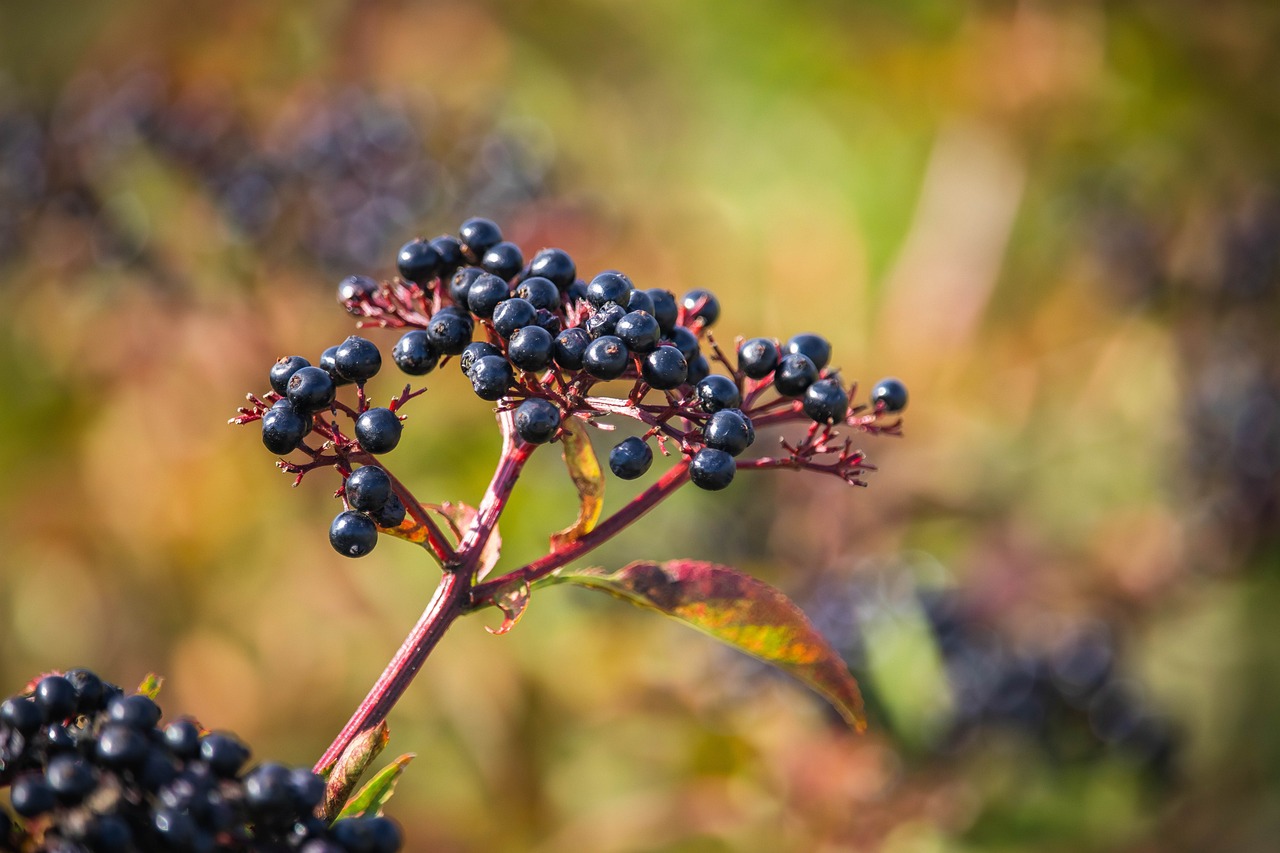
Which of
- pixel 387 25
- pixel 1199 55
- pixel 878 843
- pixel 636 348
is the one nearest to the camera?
pixel 636 348

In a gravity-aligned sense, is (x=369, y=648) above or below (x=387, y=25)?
below

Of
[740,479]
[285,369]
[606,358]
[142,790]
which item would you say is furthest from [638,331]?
[740,479]

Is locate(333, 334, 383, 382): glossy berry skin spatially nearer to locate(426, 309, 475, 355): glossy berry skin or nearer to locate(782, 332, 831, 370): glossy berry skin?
locate(426, 309, 475, 355): glossy berry skin

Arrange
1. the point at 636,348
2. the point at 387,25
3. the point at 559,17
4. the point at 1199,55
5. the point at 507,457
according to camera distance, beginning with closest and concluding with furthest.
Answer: the point at 636,348
the point at 507,457
the point at 1199,55
the point at 387,25
the point at 559,17

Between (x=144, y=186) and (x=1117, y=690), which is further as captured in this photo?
(x=144, y=186)

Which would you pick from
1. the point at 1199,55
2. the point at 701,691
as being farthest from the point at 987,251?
the point at 701,691

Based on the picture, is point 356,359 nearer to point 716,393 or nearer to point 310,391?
point 310,391

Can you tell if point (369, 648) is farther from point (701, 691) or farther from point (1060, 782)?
point (1060, 782)

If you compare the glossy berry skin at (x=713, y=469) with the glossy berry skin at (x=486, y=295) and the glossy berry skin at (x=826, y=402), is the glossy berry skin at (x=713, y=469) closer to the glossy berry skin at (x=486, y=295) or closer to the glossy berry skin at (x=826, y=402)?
the glossy berry skin at (x=826, y=402)
